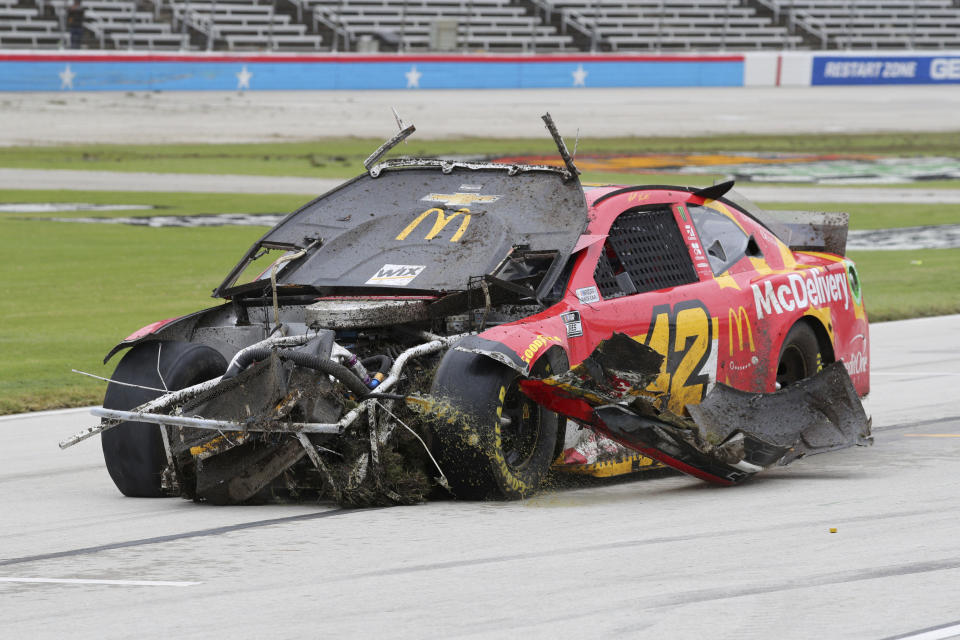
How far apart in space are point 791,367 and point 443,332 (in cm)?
251

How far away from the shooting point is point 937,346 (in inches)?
546

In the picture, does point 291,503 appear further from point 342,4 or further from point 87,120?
point 342,4

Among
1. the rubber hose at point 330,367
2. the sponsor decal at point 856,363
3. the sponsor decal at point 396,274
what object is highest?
the sponsor decal at point 396,274

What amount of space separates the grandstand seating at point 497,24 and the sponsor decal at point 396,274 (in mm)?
34035

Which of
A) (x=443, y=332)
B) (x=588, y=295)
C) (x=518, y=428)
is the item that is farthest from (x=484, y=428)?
(x=588, y=295)

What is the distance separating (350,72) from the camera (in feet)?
140

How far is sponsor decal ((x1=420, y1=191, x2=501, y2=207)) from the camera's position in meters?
8.29

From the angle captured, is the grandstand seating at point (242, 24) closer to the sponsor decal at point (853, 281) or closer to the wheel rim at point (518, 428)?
the sponsor decal at point (853, 281)

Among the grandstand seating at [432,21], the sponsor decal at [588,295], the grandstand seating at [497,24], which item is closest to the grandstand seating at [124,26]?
the grandstand seating at [497,24]

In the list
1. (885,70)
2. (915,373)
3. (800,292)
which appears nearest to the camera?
(800,292)

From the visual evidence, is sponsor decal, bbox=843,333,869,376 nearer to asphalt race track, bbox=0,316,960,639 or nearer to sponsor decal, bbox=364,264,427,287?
asphalt race track, bbox=0,316,960,639

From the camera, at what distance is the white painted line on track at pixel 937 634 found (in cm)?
482

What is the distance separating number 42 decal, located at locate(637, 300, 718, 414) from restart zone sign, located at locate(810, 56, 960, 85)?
43.5 m

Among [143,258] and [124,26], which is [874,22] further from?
[143,258]
